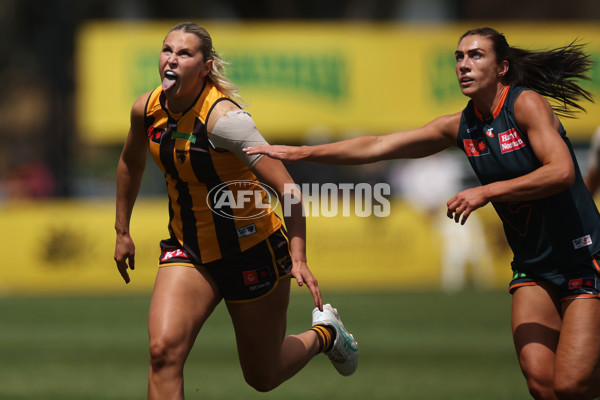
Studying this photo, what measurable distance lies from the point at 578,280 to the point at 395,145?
53.6 inches

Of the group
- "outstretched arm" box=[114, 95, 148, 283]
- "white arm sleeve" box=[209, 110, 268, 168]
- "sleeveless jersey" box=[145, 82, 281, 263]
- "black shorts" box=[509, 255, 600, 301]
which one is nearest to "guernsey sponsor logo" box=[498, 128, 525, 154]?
"black shorts" box=[509, 255, 600, 301]

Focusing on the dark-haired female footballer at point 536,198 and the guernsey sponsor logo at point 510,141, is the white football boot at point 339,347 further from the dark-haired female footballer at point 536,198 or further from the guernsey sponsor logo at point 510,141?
the guernsey sponsor logo at point 510,141

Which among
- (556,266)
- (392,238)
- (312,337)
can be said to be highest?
(556,266)

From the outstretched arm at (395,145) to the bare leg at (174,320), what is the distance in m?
1.04

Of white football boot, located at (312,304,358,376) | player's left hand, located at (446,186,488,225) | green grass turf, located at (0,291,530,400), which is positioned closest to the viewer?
player's left hand, located at (446,186,488,225)

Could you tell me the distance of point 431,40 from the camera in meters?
20.4

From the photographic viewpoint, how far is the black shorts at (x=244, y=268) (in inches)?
229

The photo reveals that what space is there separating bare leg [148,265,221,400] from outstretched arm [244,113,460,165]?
1036 mm

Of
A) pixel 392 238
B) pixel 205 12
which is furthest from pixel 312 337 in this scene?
pixel 205 12

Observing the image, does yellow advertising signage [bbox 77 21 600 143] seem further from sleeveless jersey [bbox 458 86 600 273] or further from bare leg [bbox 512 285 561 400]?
bare leg [bbox 512 285 561 400]

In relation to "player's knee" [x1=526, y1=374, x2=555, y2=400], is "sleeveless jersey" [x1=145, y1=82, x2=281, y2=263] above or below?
above

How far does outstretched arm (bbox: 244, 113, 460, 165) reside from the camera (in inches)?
231

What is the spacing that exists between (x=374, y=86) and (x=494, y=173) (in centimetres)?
1505

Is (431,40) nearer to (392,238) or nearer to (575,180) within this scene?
(392,238)
